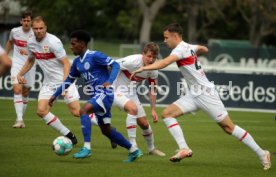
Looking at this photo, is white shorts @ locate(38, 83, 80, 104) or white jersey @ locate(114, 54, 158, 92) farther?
white shorts @ locate(38, 83, 80, 104)

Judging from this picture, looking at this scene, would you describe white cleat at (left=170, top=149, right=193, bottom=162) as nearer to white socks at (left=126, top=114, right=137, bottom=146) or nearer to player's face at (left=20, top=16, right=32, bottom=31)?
white socks at (left=126, top=114, right=137, bottom=146)

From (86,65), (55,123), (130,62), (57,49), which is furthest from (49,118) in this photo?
(86,65)

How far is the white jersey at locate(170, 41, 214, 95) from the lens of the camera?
12.1 meters

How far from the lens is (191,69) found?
12102 millimetres

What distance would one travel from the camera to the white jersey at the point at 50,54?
14.3 m

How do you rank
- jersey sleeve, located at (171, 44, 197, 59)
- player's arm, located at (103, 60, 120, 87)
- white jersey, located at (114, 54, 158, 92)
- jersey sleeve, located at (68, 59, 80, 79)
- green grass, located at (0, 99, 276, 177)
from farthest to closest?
1. white jersey, located at (114, 54, 158, 92)
2. jersey sleeve, located at (68, 59, 80, 79)
3. jersey sleeve, located at (171, 44, 197, 59)
4. player's arm, located at (103, 60, 120, 87)
5. green grass, located at (0, 99, 276, 177)

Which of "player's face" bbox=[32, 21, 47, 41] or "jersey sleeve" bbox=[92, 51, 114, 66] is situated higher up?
"player's face" bbox=[32, 21, 47, 41]

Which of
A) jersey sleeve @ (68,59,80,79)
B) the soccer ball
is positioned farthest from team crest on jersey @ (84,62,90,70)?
the soccer ball

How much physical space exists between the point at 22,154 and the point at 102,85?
1.85 metres

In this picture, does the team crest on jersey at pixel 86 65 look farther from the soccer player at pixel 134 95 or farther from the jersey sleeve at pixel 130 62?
the jersey sleeve at pixel 130 62

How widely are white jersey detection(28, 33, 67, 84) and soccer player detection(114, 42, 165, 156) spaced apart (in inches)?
50.0

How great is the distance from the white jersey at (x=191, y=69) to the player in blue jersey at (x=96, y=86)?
1007mm

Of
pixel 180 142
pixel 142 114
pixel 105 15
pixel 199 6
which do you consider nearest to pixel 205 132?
pixel 142 114

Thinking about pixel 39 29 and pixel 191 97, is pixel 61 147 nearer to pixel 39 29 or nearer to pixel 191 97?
pixel 191 97
